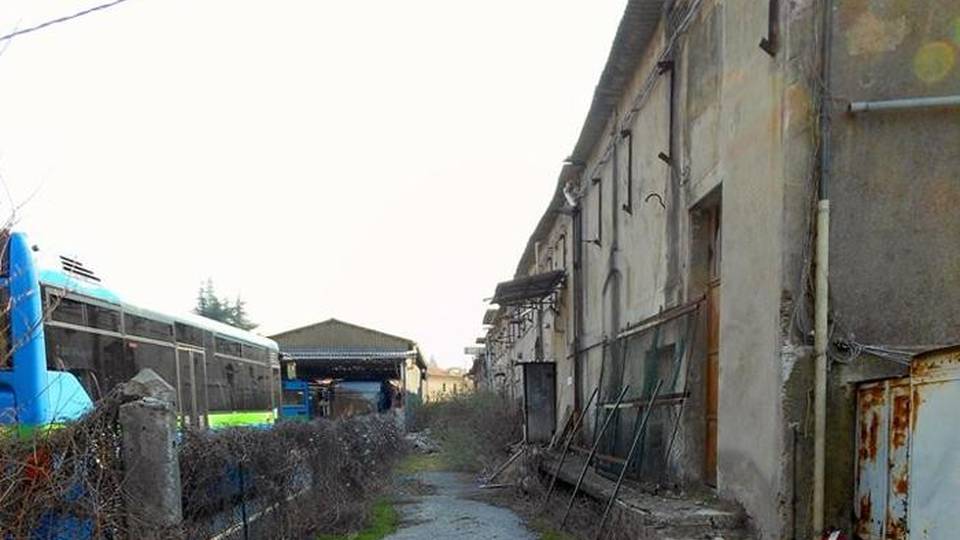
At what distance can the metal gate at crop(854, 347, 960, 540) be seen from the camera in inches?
147

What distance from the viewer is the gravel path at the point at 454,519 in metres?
9.43

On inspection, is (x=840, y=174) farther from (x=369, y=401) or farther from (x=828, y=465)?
(x=369, y=401)

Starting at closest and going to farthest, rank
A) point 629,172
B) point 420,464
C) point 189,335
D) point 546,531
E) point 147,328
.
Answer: point 546,531 < point 147,328 < point 629,172 < point 189,335 < point 420,464

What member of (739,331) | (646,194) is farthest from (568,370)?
(739,331)

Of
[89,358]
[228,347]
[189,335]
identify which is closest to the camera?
[89,358]

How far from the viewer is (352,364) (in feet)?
110

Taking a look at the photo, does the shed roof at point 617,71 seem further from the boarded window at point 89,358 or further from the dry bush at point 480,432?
the boarded window at point 89,358

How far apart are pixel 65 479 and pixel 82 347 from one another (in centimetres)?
331

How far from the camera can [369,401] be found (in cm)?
2891

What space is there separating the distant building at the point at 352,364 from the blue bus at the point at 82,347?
11.9m

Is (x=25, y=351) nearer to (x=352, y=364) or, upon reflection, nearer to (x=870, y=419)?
(x=870, y=419)

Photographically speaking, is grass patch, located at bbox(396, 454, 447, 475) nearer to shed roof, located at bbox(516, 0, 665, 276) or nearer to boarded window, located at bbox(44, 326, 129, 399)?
shed roof, located at bbox(516, 0, 665, 276)

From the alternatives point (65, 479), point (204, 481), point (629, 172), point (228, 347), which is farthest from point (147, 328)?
point (629, 172)

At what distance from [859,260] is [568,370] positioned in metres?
10.9
